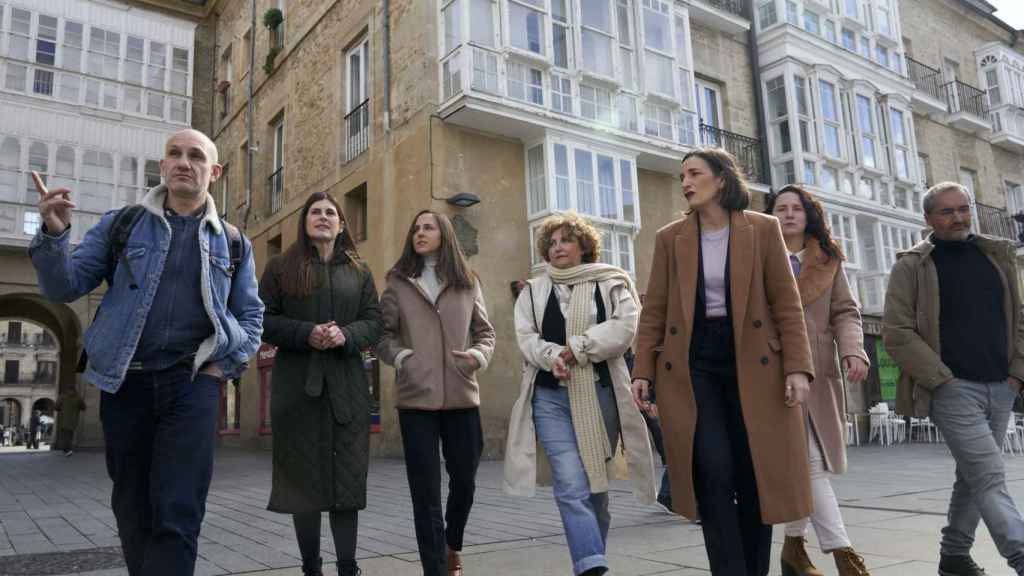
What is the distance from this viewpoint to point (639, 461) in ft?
11.6

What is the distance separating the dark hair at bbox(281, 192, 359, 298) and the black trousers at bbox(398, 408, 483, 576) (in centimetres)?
83

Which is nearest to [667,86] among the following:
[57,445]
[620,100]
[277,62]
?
[620,100]

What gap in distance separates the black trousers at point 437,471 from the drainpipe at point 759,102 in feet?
→ 51.2

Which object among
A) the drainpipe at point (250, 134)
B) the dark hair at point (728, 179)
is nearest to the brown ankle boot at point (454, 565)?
the dark hair at point (728, 179)

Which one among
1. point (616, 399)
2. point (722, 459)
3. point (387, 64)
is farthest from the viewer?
point (387, 64)

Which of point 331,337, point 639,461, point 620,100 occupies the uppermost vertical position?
point 620,100

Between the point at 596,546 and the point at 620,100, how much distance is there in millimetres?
12585

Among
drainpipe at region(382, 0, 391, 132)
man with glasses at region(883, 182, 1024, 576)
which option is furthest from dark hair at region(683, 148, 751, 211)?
drainpipe at region(382, 0, 391, 132)

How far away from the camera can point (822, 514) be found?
3.47 metres

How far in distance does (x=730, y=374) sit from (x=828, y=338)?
1.26 m

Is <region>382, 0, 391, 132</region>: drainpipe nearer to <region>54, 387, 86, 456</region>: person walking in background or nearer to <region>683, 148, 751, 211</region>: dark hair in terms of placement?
<region>54, 387, 86, 456</region>: person walking in background

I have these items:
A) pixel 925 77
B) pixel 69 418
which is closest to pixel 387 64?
pixel 69 418

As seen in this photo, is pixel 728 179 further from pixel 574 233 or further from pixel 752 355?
pixel 574 233

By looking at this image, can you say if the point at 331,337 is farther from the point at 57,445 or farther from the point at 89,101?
the point at 57,445
